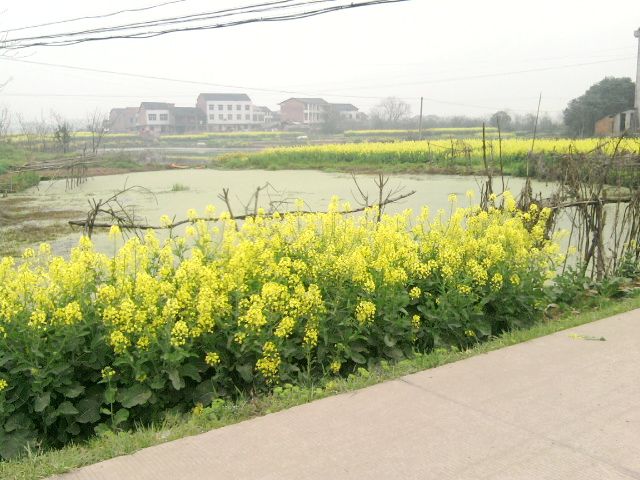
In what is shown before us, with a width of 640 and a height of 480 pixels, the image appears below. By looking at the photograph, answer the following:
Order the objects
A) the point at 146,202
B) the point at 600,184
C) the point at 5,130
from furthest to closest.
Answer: the point at 5,130 < the point at 146,202 < the point at 600,184

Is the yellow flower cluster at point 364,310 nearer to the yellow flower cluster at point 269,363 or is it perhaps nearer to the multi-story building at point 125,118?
the yellow flower cluster at point 269,363

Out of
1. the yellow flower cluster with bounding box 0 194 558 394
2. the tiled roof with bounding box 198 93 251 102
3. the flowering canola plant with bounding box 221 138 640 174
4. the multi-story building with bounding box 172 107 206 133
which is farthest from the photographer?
the tiled roof with bounding box 198 93 251 102

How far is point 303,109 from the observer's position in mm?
95375

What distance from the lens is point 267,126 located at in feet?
290

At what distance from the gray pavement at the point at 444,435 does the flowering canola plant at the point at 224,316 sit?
0.59 m

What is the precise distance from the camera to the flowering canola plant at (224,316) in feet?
11.6

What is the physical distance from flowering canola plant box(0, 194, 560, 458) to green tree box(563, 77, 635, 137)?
127 feet

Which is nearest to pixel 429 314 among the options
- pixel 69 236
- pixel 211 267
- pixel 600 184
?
pixel 211 267

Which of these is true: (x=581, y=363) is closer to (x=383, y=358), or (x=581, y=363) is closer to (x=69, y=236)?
(x=383, y=358)

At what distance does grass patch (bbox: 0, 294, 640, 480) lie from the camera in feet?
9.16

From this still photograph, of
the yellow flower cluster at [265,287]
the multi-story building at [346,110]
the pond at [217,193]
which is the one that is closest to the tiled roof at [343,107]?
the multi-story building at [346,110]

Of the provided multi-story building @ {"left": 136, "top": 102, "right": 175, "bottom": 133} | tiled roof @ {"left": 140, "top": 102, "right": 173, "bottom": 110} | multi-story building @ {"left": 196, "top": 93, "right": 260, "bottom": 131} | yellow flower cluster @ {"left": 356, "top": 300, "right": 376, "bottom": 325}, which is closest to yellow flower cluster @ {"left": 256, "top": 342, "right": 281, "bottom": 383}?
yellow flower cluster @ {"left": 356, "top": 300, "right": 376, "bottom": 325}

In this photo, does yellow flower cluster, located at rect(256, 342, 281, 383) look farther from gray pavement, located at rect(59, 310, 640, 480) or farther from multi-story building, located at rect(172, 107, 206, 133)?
multi-story building, located at rect(172, 107, 206, 133)

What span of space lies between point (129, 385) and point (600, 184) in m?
5.32
